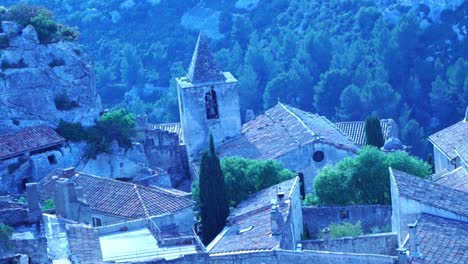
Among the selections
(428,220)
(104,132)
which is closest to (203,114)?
(104,132)

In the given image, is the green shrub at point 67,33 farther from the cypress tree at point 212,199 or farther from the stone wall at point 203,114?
the cypress tree at point 212,199

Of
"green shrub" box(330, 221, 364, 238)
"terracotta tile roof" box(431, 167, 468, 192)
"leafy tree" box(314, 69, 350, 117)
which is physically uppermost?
"leafy tree" box(314, 69, 350, 117)

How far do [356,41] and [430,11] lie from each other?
6784 mm

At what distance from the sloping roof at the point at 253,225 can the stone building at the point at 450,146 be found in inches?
425

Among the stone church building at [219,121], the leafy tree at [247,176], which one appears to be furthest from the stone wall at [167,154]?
the leafy tree at [247,176]

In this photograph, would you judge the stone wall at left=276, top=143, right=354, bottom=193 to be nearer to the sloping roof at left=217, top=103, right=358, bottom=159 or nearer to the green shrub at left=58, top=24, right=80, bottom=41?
the sloping roof at left=217, top=103, right=358, bottom=159

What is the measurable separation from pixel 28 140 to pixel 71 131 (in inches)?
104

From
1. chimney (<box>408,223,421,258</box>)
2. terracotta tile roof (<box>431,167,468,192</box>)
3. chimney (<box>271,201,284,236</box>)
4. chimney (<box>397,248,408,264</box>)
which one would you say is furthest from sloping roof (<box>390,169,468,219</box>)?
terracotta tile roof (<box>431,167,468,192</box>)

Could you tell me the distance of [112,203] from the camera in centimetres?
4066

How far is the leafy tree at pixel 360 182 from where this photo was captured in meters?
45.2

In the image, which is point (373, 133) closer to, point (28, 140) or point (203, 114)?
point (203, 114)

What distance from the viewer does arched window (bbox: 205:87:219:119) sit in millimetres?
57719

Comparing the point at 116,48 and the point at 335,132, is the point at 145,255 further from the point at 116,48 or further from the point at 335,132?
the point at 116,48

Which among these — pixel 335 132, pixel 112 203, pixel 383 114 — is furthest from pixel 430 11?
pixel 112 203
